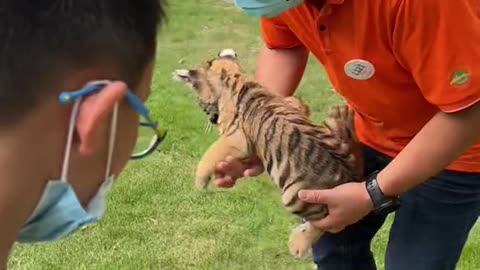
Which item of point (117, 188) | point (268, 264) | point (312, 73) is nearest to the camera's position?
point (268, 264)

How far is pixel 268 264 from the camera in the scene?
2941mm

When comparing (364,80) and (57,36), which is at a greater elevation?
(57,36)

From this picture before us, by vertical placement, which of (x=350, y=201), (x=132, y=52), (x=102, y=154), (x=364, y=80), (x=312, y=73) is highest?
(x=132, y=52)

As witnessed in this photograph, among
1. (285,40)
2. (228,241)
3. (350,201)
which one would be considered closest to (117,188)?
(228,241)

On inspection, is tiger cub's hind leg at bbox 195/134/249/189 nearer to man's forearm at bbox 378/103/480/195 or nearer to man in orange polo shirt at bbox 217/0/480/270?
man in orange polo shirt at bbox 217/0/480/270

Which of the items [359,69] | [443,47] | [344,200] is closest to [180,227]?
[344,200]

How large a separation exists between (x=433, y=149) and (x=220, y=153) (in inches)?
17.7

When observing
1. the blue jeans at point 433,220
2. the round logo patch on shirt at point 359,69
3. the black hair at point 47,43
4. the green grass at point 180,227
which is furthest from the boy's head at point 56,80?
the green grass at point 180,227

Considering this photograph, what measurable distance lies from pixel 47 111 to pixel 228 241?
76.9 inches

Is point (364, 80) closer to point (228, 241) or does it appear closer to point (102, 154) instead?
point (102, 154)

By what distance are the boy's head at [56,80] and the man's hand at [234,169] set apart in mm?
887

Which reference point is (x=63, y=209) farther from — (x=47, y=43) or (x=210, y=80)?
(x=210, y=80)

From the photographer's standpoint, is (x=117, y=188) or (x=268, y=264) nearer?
(x=268, y=264)

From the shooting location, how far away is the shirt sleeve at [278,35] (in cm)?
223
